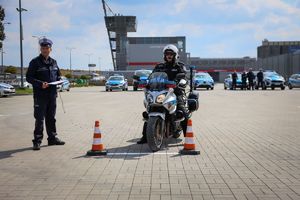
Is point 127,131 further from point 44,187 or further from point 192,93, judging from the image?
point 44,187

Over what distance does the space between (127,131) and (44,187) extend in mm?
5395

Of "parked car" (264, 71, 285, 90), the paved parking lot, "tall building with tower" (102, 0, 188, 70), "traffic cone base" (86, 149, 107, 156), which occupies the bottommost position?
the paved parking lot

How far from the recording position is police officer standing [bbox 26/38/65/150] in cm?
823

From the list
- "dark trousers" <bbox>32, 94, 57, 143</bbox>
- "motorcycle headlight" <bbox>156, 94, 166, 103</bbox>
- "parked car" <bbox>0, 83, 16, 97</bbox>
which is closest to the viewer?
"motorcycle headlight" <bbox>156, 94, 166, 103</bbox>

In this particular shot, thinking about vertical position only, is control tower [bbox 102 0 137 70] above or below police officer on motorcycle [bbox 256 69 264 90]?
above

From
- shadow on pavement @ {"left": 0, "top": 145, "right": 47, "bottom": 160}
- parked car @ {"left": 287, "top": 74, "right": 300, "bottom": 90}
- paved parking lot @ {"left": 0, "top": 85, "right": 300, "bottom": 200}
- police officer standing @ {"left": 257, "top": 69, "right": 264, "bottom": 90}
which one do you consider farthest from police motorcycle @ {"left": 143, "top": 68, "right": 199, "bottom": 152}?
parked car @ {"left": 287, "top": 74, "right": 300, "bottom": 90}

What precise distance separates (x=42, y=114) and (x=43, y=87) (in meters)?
0.55

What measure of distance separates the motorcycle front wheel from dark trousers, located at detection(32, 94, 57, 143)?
2.22 meters

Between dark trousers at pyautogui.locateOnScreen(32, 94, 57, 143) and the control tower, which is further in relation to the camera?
the control tower

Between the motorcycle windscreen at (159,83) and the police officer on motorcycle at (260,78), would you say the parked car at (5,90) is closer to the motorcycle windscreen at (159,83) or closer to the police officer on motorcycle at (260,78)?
the police officer on motorcycle at (260,78)

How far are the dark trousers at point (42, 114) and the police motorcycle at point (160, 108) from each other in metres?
1.97

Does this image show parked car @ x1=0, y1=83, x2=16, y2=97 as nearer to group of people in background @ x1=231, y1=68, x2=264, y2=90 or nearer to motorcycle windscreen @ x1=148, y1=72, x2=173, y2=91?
group of people in background @ x1=231, y1=68, x2=264, y2=90

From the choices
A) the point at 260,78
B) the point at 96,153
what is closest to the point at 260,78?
the point at 260,78

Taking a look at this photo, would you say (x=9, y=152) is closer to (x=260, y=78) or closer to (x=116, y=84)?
(x=116, y=84)
